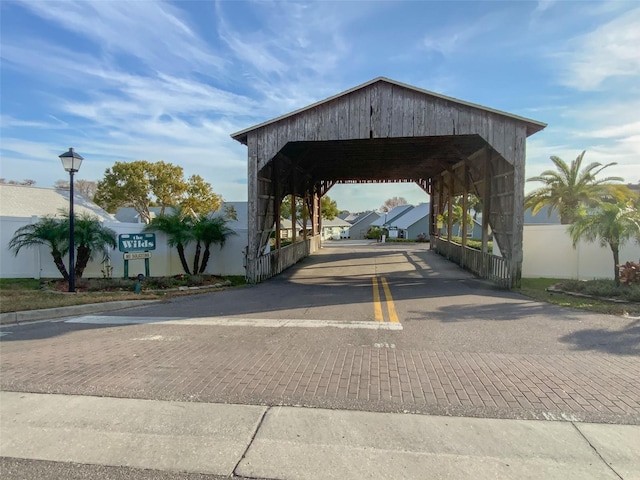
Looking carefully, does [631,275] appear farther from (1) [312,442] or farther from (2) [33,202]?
(2) [33,202]

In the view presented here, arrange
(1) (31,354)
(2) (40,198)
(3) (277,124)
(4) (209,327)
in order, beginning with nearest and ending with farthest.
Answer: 1. (1) (31,354)
2. (4) (209,327)
3. (3) (277,124)
4. (2) (40,198)

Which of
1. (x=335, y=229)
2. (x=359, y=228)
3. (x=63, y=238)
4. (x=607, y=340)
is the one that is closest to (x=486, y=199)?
(x=607, y=340)

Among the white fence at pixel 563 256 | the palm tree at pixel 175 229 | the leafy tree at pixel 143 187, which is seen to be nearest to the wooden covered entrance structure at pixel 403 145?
the white fence at pixel 563 256

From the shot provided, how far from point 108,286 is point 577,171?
2164 cm

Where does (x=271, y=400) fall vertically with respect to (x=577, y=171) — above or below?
below

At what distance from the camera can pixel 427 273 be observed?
49.1ft

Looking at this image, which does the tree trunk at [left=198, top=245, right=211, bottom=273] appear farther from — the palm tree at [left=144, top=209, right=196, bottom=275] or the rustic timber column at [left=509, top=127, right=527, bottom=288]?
the rustic timber column at [left=509, top=127, right=527, bottom=288]

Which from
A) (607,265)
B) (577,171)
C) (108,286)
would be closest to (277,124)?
(108,286)

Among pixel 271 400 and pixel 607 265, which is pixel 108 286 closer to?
pixel 271 400

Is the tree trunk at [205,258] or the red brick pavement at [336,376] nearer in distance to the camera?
the red brick pavement at [336,376]

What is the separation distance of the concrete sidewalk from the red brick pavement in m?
0.24

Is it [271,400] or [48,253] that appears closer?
[271,400]

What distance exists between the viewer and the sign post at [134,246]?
11383mm

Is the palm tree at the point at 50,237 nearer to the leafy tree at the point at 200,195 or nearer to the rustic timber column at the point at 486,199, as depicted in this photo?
the rustic timber column at the point at 486,199
